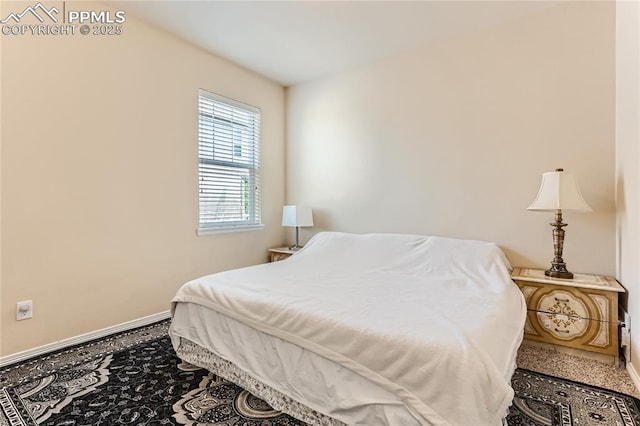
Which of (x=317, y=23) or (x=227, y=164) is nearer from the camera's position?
(x=317, y=23)

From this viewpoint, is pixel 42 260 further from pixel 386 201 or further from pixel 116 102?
pixel 386 201

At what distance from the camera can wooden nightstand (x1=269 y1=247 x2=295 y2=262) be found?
3.72 m

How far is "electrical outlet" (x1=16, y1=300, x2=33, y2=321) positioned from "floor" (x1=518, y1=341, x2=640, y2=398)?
331 centimetres

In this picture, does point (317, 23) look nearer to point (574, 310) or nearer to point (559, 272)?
point (559, 272)

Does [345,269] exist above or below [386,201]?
below

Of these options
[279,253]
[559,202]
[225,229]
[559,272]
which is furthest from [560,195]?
[225,229]

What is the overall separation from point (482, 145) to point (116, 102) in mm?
3126

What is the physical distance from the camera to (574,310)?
213 centimetres

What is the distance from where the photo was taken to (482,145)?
281 centimetres

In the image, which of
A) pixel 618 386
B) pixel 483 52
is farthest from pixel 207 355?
pixel 483 52

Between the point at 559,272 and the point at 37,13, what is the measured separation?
411 cm

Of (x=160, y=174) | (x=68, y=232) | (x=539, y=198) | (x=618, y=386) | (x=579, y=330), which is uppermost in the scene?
Answer: (x=160, y=174)

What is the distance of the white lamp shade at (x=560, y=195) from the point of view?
216 cm

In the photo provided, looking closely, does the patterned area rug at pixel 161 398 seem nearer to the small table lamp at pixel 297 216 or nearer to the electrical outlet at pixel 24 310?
the electrical outlet at pixel 24 310
